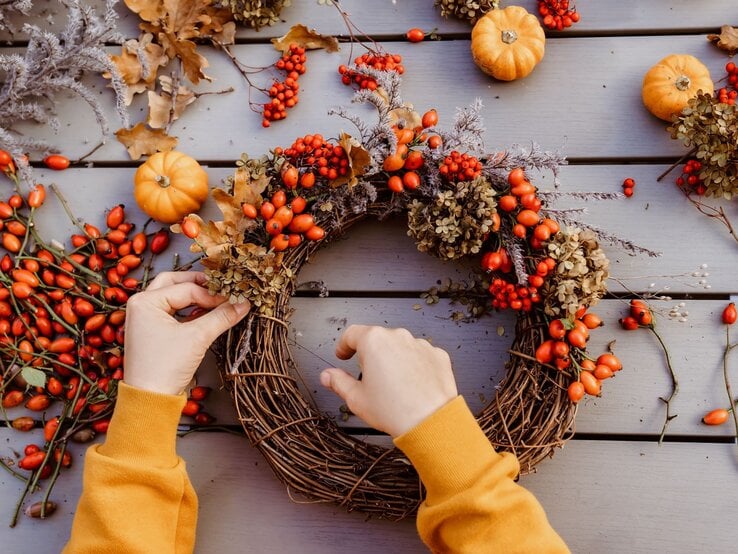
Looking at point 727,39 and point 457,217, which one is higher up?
point 727,39

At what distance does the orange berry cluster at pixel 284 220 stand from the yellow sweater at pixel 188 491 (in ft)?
1.40

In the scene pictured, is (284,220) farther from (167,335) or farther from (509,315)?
(509,315)

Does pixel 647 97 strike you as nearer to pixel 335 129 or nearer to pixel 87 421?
pixel 335 129

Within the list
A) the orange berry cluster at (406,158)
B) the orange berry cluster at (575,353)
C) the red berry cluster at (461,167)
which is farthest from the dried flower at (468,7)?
the orange berry cluster at (575,353)

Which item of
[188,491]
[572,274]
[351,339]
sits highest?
[572,274]

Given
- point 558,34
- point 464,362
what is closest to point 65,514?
point 464,362

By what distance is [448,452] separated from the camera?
1174 mm

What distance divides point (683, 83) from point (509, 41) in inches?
18.0

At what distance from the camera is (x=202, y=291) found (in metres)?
1.39

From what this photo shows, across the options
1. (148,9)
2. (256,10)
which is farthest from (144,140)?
(256,10)

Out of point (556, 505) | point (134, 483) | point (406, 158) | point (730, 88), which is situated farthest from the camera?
point (730, 88)

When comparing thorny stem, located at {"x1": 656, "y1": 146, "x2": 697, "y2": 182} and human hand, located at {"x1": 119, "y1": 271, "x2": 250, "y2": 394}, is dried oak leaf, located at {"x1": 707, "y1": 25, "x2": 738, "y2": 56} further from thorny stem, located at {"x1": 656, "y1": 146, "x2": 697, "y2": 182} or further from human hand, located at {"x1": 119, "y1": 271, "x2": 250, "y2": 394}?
human hand, located at {"x1": 119, "y1": 271, "x2": 250, "y2": 394}

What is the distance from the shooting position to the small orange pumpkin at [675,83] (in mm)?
1548

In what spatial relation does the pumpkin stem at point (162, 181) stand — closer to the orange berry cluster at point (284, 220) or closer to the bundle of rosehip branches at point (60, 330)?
the bundle of rosehip branches at point (60, 330)
